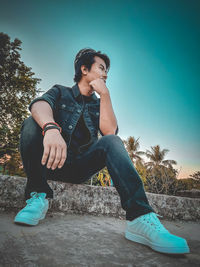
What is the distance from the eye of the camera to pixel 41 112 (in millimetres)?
1246

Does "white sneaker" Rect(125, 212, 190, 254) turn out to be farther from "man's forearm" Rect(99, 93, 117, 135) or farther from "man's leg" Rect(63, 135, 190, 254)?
"man's forearm" Rect(99, 93, 117, 135)

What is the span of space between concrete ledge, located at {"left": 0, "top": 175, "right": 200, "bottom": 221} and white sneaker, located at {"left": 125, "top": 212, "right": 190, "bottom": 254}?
0.75 metres

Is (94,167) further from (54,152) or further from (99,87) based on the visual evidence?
(99,87)

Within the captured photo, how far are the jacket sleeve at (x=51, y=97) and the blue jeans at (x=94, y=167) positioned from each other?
0.20 m

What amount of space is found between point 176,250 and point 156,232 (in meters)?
0.12

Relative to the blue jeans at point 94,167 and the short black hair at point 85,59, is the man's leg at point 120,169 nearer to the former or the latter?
the blue jeans at point 94,167

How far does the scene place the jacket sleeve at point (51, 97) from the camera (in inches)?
53.7

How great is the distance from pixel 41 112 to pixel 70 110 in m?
0.43

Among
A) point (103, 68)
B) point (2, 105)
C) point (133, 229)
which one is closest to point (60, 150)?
point (133, 229)

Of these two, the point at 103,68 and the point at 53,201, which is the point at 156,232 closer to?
the point at 53,201

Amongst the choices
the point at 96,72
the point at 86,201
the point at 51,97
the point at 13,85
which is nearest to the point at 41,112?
the point at 51,97

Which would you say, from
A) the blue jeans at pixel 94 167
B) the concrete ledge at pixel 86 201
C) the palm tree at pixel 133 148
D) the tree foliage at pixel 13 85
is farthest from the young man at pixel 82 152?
the palm tree at pixel 133 148

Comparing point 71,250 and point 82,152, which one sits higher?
point 82,152

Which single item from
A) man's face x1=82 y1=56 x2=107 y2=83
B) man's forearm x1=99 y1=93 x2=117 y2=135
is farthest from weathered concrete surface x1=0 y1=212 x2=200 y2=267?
man's face x1=82 y1=56 x2=107 y2=83
